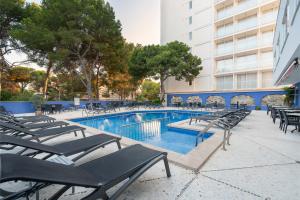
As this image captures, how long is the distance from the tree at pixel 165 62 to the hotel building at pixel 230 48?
2.88 m

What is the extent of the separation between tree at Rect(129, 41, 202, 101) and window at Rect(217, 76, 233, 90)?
11.5 ft

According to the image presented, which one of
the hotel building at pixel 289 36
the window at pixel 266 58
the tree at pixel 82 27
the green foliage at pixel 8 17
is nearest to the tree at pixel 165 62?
the tree at pixel 82 27

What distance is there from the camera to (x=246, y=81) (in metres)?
20.3

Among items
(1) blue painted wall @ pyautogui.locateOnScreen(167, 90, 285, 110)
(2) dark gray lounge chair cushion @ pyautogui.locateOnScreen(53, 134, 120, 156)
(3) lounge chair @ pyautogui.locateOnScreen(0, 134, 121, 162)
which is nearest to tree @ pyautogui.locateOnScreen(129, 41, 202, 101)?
(1) blue painted wall @ pyautogui.locateOnScreen(167, 90, 285, 110)

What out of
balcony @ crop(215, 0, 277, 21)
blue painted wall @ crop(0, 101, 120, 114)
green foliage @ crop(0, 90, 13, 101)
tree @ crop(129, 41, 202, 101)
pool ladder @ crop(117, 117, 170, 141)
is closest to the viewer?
pool ladder @ crop(117, 117, 170, 141)

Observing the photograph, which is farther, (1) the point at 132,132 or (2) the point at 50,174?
(1) the point at 132,132

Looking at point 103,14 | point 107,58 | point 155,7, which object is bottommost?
point 107,58

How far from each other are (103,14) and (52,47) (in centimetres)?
644

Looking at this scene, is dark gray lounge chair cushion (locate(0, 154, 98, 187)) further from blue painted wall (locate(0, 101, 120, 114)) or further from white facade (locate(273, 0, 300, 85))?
blue painted wall (locate(0, 101, 120, 114))

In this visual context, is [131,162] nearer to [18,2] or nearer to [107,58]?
[107,58]

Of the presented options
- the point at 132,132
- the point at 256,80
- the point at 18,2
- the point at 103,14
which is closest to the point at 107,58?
the point at 103,14

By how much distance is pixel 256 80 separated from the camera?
1941 centimetres

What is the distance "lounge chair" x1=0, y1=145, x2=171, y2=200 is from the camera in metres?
1.19

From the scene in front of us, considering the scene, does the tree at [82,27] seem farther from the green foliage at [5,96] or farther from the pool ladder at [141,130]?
the pool ladder at [141,130]
